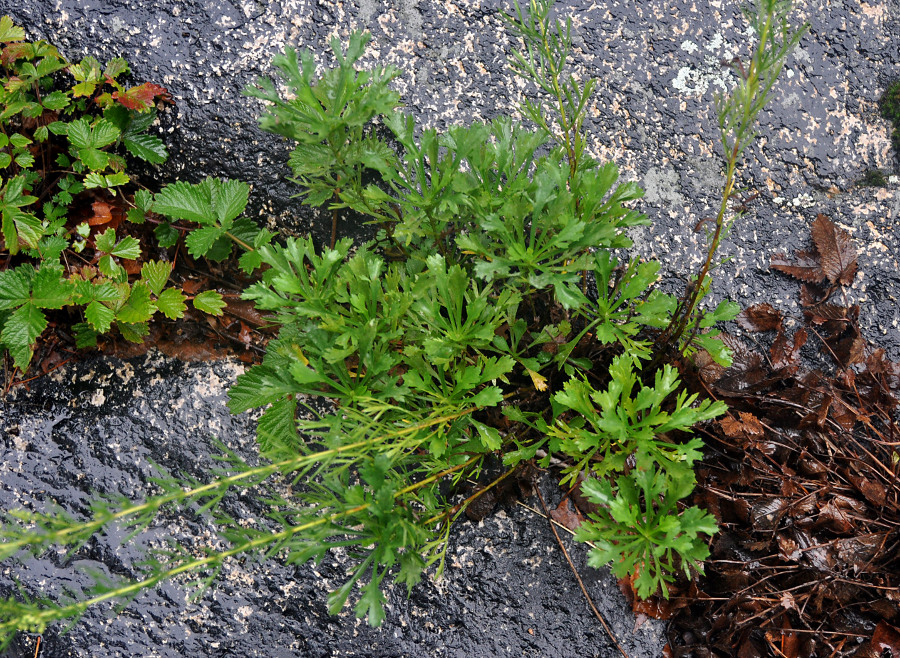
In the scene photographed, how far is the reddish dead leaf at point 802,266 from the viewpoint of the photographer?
7.88 ft

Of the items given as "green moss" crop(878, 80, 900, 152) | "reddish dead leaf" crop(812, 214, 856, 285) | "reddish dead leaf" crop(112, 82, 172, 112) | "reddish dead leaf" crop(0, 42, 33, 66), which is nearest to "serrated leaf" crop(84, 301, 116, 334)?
"reddish dead leaf" crop(112, 82, 172, 112)

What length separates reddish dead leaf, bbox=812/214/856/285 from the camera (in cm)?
238

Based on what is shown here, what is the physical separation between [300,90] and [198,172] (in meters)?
1.03

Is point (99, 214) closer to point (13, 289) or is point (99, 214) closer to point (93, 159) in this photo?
point (93, 159)

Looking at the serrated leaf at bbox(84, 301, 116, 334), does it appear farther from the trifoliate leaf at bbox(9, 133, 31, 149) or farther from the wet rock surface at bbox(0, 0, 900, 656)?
the trifoliate leaf at bbox(9, 133, 31, 149)

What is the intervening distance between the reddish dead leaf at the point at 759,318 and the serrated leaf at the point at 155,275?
2.19 m

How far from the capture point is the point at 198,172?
2508 millimetres

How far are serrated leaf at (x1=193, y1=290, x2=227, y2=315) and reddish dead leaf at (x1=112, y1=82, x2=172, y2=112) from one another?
74cm

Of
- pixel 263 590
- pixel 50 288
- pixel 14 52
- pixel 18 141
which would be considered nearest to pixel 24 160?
pixel 18 141

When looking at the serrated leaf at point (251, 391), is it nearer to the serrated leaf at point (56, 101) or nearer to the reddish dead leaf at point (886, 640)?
the serrated leaf at point (56, 101)

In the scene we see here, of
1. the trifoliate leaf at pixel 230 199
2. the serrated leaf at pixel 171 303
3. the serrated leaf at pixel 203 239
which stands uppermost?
the trifoliate leaf at pixel 230 199

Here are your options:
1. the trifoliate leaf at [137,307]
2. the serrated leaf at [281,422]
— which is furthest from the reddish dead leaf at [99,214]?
the serrated leaf at [281,422]

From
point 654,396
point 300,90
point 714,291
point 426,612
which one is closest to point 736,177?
point 714,291

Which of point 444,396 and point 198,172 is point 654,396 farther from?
point 198,172
